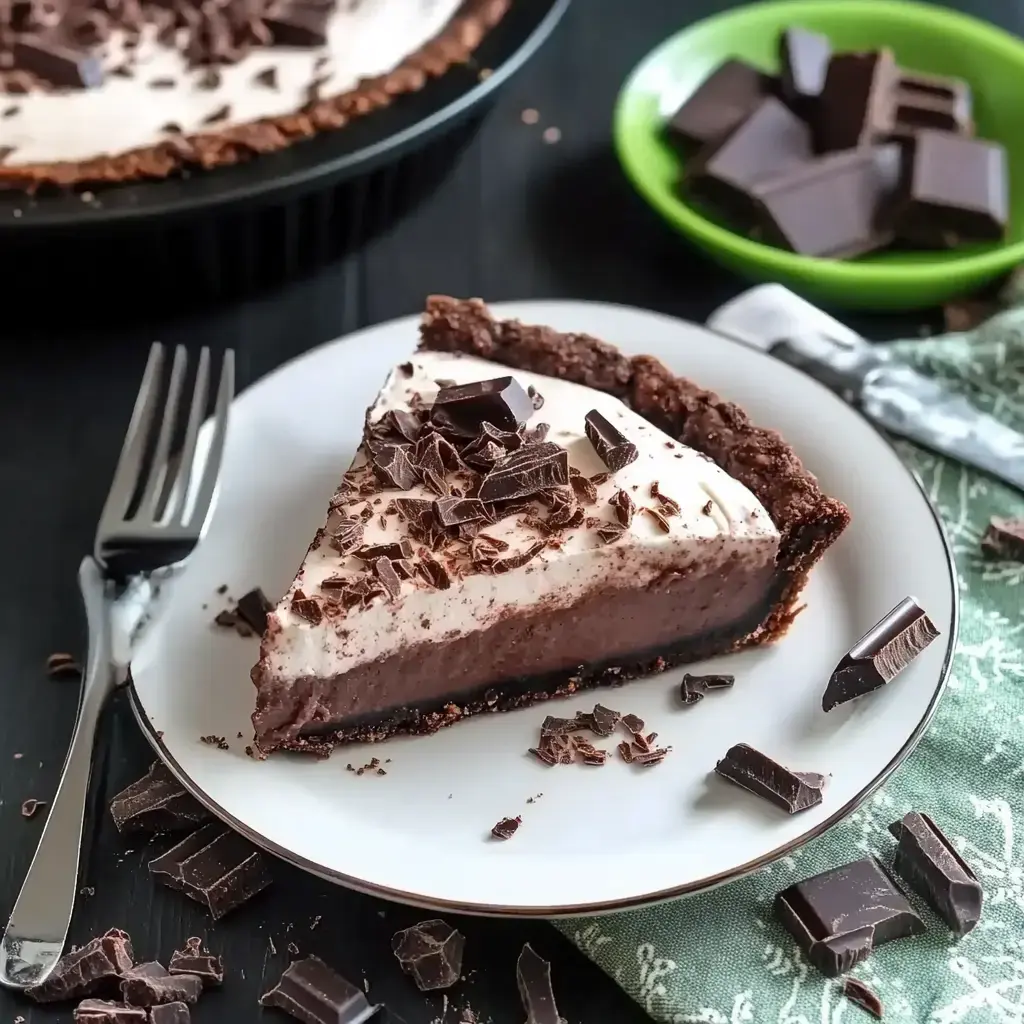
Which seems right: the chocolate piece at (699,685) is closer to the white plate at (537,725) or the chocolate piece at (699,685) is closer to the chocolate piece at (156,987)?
the white plate at (537,725)

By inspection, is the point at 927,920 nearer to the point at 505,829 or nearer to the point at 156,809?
the point at 505,829

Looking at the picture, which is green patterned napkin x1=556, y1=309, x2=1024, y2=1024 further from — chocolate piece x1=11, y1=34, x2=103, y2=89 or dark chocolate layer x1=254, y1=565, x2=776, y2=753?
chocolate piece x1=11, y1=34, x2=103, y2=89

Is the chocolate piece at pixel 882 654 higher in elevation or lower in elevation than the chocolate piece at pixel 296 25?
lower

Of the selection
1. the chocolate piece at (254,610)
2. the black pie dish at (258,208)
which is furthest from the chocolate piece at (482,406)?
the black pie dish at (258,208)

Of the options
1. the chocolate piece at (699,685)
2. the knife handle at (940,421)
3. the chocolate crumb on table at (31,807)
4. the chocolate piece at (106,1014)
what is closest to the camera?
the chocolate piece at (106,1014)

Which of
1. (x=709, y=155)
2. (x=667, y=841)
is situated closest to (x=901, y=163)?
(x=709, y=155)

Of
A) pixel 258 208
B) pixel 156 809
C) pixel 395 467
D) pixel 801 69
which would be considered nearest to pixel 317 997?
pixel 156 809
